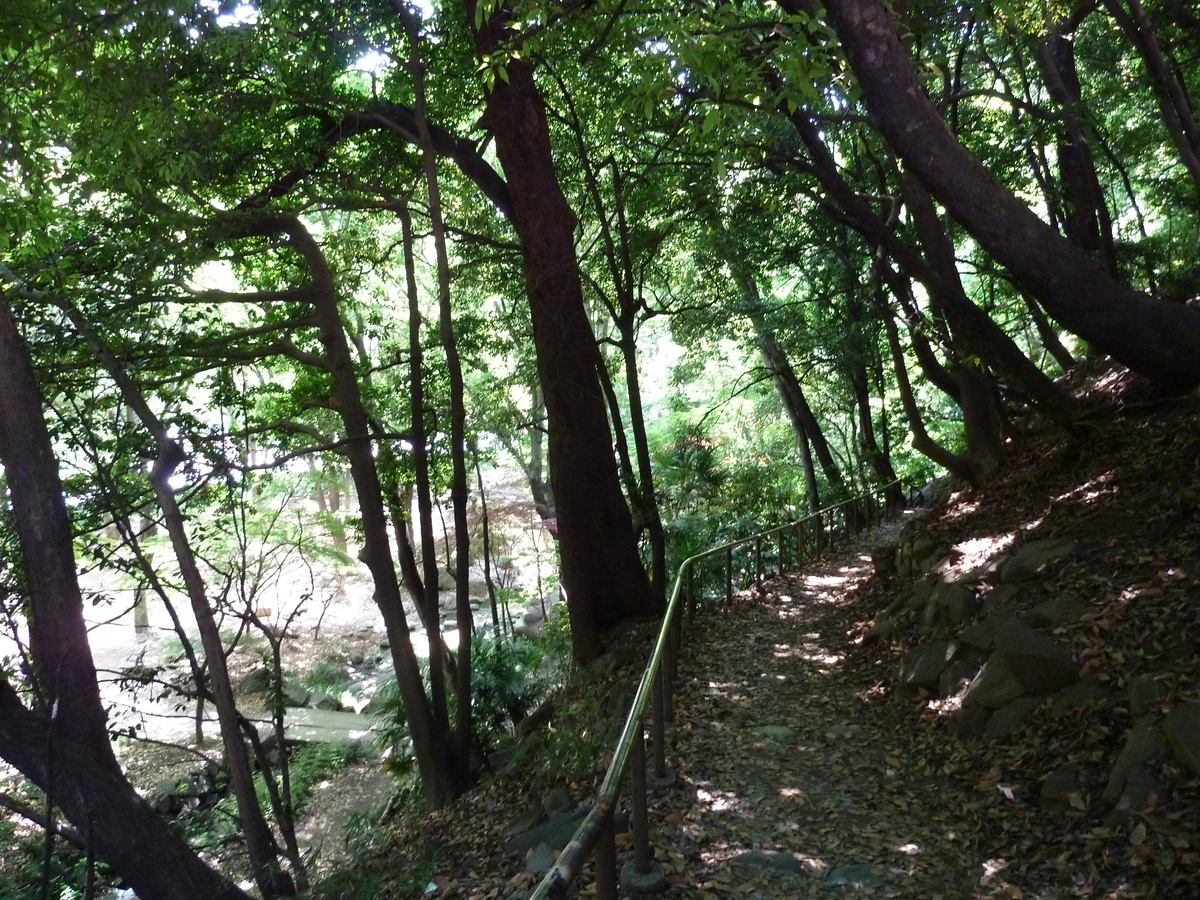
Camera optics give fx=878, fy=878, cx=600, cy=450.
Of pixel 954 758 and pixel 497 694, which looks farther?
pixel 497 694

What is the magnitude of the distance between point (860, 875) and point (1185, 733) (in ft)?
5.76

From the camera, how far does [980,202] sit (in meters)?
5.83

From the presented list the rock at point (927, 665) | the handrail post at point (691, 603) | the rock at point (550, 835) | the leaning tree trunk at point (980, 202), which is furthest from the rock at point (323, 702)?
the leaning tree trunk at point (980, 202)

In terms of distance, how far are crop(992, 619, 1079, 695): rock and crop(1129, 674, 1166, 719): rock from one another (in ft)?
1.69

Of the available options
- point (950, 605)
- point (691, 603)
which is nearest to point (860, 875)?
point (950, 605)

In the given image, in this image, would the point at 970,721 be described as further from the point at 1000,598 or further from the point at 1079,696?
the point at 1000,598

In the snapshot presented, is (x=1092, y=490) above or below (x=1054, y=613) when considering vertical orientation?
above

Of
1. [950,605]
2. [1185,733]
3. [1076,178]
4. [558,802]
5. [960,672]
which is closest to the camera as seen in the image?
[1185,733]

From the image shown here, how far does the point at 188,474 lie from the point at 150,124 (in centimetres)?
409

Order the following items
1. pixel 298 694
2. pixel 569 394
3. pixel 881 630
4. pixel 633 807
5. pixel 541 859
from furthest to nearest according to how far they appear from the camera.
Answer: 1. pixel 298 694
2. pixel 569 394
3. pixel 881 630
4. pixel 541 859
5. pixel 633 807

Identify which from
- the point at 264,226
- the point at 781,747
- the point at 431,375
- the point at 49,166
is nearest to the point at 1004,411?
the point at 781,747

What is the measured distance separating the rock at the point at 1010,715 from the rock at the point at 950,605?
140cm

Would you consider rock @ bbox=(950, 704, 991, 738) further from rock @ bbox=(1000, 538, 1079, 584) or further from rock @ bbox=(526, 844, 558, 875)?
rock @ bbox=(526, 844, 558, 875)

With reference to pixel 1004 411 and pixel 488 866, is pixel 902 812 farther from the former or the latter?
pixel 1004 411
